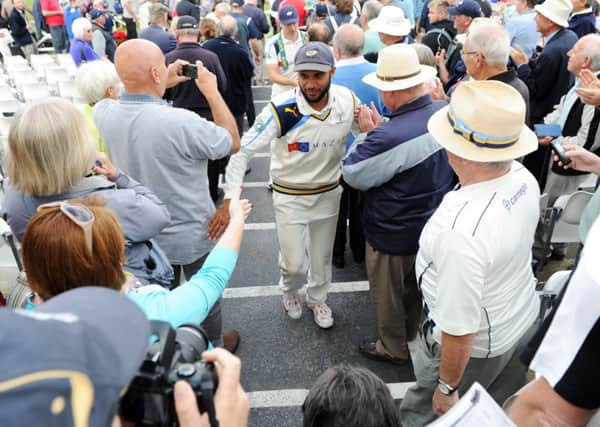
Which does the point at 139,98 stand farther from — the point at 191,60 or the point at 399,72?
the point at 191,60

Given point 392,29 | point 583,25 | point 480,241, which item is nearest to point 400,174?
point 480,241

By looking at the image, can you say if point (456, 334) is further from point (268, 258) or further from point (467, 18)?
point (467, 18)

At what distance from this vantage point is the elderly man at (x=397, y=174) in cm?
264

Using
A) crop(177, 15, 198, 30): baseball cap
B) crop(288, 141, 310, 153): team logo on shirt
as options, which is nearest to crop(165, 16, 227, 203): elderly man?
crop(177, 15, 198, 30): baseball cap

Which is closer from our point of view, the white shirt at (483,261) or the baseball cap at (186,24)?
the white shirt at (483,261)

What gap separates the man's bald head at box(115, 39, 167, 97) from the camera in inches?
97.1

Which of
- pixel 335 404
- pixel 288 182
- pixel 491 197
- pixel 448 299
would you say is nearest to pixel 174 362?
pixel 335 404

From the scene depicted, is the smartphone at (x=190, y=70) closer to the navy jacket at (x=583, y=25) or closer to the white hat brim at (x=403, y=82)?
the white hat brim at (x=403, y=82)

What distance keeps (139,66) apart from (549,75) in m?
3.96

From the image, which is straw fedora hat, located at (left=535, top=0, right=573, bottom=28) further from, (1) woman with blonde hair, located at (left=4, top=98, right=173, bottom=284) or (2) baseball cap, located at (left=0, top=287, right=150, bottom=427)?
(2) baseball cap, located at (left=0, top=287, right=150, bottom=427)

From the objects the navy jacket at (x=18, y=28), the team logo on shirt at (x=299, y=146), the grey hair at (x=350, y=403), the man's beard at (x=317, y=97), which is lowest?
the navy jacket at (x=18, y=28)

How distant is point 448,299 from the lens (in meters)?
1.86

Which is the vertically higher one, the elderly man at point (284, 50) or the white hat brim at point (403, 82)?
the white hat brim at point (403, 82)

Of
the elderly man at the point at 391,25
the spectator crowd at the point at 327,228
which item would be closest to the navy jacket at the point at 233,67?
the spectator crowd at the point at 327,228
